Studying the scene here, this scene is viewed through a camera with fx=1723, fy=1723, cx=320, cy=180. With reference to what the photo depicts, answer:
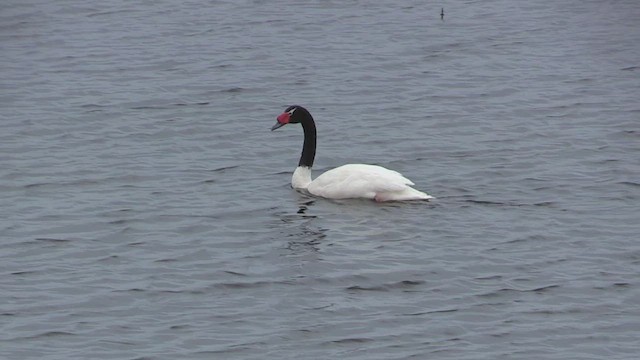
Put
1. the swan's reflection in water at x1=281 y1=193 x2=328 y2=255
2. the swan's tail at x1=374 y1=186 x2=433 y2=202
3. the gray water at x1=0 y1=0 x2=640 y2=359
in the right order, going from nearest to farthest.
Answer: the gray water at x1=0 y1=0 x2=640 y2=359, the swan's reflection in water at x1=281 y1=193 x2=328 y2=255, the swan's tail at x1=374 y1=186 x2=433 y2=202

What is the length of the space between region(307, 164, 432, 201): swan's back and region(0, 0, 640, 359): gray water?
16 centimetres

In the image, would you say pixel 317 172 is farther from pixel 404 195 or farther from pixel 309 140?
pixel 404 195

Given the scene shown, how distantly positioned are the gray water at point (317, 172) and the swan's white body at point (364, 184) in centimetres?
16

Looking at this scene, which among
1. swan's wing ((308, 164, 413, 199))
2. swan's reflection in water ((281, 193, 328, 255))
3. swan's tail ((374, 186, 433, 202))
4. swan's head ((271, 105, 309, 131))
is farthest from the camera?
swan's head ((271, 105, 309, 131))

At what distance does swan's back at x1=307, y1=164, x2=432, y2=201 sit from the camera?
59.4ft

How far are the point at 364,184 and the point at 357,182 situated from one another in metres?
0.10

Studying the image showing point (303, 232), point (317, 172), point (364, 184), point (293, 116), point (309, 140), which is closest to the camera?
point (303, 232)

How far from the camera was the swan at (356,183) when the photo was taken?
18.1 meters

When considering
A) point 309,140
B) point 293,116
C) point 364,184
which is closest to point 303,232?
point 364,184

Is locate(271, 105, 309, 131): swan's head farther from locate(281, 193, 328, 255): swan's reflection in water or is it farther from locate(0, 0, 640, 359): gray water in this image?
locate(281, 193, 328, 255): swan's reflection in water

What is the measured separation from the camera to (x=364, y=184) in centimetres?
1831

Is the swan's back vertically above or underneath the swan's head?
underneath

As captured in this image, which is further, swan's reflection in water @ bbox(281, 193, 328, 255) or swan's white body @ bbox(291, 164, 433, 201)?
swan's white body @ bbox(291, 164, 433, 201)

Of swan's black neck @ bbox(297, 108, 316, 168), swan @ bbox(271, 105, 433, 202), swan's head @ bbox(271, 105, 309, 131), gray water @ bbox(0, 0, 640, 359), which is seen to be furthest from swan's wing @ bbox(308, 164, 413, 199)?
swan's head @ bbox(271, 105, 309, 131)
